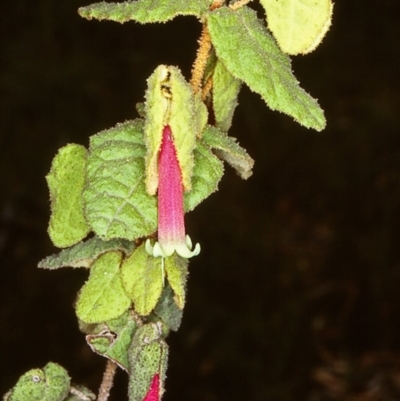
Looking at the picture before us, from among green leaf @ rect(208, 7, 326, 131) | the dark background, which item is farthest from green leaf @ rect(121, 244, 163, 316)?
the dark background

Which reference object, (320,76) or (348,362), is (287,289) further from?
(320,76)

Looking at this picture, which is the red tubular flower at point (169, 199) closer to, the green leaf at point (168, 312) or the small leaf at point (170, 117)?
the small leaf at point (170, 117)

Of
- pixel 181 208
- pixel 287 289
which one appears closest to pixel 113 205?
pixel 181 208

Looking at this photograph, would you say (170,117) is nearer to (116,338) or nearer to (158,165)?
(158,165)

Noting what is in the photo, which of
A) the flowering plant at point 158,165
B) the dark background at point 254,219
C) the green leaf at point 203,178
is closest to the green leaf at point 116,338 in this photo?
the flowering plant at point 158,165

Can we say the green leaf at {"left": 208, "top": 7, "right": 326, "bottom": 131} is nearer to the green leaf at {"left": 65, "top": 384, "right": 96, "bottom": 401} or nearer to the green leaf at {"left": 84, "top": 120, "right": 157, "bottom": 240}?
the green leaf at {"left": 84, "top": 120, "right": 157, "bottom": 240}

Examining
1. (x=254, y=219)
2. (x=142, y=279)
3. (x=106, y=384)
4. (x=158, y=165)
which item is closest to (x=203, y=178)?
(x=158, y=165)

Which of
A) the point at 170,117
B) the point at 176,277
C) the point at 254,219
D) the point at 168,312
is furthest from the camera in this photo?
the point at 254,219
